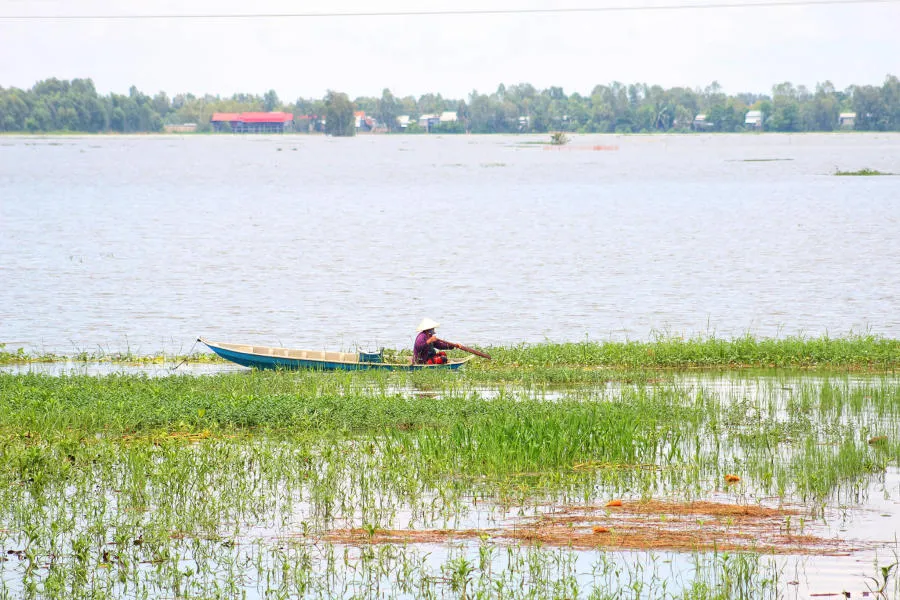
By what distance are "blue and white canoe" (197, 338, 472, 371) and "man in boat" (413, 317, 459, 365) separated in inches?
10.2

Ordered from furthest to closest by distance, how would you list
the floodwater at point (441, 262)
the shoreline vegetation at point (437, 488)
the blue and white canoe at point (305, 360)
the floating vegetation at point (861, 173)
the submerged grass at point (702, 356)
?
the floating vegetation at point (861, 173) < the floodwater at point (441, 262) < the submerged grass at point (702, 356) < the blue and white canoe at point (305, 360) < the shoreline vegetation at point (437, 488)

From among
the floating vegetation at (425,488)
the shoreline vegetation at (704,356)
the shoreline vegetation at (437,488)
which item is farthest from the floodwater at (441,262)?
the floating vegetation at (425,488)

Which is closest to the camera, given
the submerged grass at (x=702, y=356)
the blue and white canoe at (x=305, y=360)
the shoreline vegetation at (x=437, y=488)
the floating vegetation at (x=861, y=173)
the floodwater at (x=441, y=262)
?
the shoreline vegetation at (x=437, y=488)

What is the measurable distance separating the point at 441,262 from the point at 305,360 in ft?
81.8

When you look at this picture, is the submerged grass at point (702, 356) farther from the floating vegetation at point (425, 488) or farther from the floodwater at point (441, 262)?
the floodwater at point (441, 262)

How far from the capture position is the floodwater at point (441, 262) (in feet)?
96.8

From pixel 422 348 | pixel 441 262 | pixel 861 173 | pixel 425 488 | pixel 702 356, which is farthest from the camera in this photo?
pixel 861 173

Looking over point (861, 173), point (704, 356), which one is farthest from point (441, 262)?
point (861, 173)

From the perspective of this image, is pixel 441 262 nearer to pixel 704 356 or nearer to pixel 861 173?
pixel 704 356

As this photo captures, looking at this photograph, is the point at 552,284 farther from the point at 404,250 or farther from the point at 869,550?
the point at 869,550

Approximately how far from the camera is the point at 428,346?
66.7 feet

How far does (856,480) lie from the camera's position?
12.5 m

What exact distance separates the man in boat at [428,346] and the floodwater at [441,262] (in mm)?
5741

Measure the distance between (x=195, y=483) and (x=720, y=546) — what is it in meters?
5.31
